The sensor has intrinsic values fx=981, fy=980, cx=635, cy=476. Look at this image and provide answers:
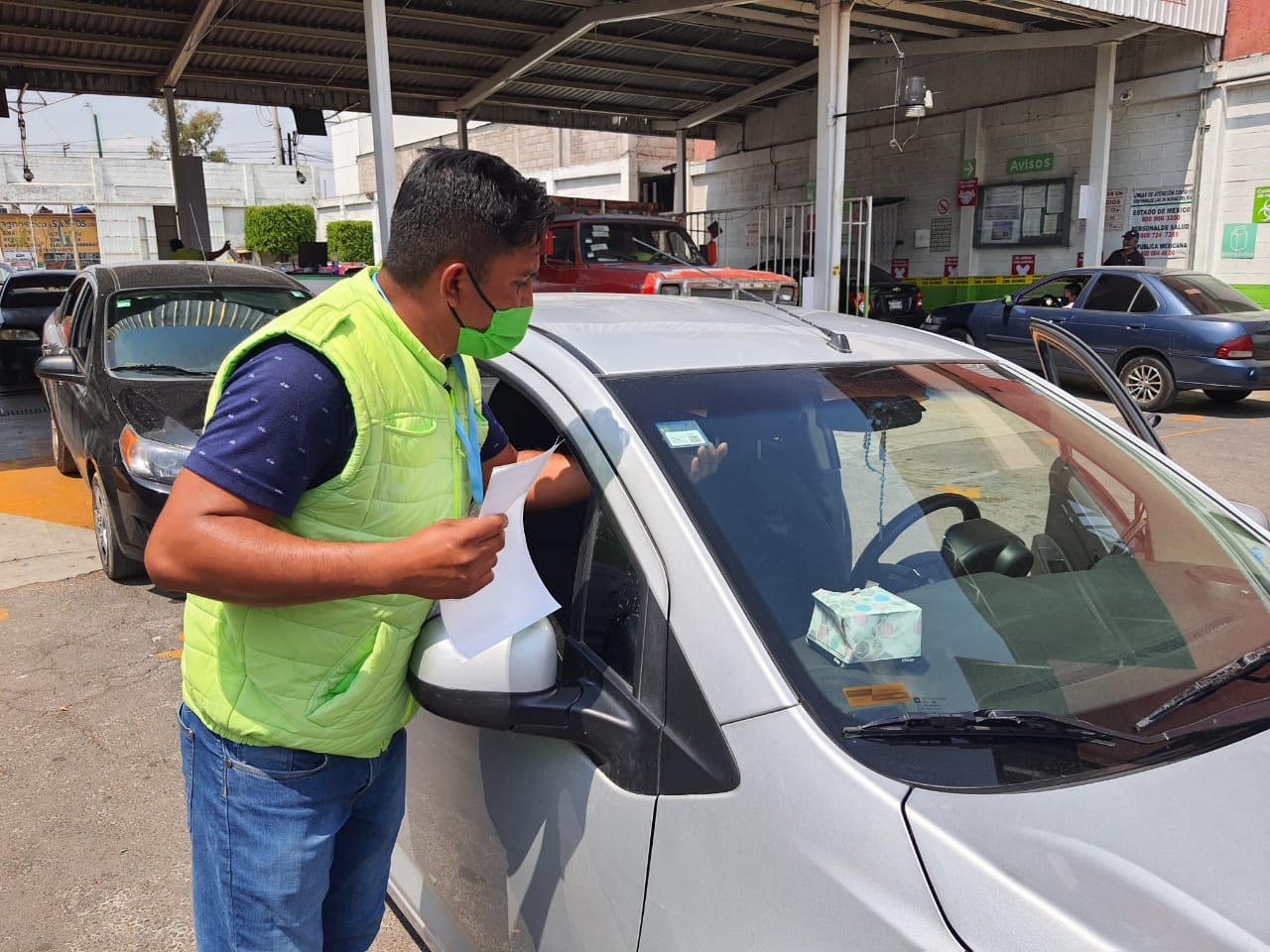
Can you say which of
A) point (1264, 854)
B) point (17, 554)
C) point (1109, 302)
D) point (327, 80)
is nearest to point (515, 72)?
point (327, 80)

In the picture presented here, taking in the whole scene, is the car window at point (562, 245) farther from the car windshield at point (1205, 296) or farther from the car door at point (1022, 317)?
the car windshield at point (1205, 296)

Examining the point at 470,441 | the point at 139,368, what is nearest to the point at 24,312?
the point at 139,368

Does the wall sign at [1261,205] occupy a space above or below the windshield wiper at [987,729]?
above

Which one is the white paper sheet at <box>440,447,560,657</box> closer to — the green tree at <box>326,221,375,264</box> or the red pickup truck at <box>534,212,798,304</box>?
the red pickup truck at <box>534,212,798,304</box>

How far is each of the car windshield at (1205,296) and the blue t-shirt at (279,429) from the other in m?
11.3

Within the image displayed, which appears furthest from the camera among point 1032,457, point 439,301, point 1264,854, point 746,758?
point 1032,457

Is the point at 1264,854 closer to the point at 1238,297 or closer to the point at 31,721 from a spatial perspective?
the point at 31,721

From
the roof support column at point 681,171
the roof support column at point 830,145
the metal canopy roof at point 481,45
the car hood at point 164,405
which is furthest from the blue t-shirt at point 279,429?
the roof support column at point 681,171

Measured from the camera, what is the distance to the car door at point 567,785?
148cm

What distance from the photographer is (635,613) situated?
1584 mm

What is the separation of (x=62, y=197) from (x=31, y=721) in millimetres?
51529

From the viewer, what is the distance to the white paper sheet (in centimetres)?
145

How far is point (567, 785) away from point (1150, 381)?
11.0 m

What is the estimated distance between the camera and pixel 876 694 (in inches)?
57.8
